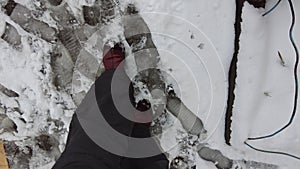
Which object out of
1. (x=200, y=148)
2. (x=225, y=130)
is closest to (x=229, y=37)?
(x=225, y=130)

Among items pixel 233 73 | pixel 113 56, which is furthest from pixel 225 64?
pixel 113 56

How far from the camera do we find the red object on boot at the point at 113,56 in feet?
4.58

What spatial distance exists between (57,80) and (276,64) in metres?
0.75

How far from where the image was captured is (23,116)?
1573 millimetres

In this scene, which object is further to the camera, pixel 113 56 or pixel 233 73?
pixel 113 56

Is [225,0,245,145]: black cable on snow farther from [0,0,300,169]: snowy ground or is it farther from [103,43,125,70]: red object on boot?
[103,43,125,70]: red object on boot

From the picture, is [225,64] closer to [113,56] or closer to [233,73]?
[233,73]

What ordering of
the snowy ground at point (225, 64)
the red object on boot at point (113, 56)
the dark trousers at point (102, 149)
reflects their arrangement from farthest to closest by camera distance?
the red object on boot at point (113, 56)
the snowy ground at point (225, 64)
the dark trousers at point (102, 149)

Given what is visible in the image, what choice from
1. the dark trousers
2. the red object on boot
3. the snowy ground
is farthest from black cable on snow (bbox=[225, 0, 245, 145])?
the red object on boot

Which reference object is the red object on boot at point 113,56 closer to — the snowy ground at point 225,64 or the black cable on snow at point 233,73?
the snowy ground at point 225,64

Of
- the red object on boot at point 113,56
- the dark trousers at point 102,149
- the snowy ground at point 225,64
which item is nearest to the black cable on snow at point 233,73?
the snowy ground at point 225,64

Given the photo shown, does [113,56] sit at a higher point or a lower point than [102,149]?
higher

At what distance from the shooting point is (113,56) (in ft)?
4.60

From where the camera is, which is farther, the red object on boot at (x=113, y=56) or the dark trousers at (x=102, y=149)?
the red object on boot at (x=113, y=56)
